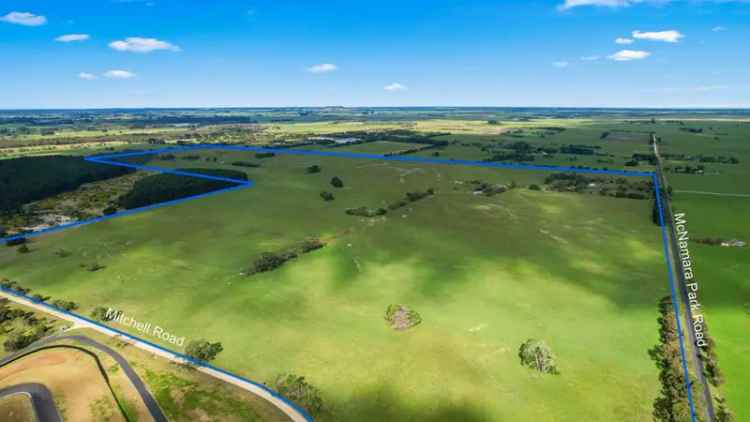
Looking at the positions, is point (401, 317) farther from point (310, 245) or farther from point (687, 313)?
point (687, 313)

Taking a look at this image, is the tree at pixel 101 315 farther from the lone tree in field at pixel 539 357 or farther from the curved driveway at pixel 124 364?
the lone tree in field at pixel 539 357

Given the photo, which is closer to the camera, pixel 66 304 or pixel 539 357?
pixel 539 357

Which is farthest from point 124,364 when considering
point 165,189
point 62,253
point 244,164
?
point 244,164

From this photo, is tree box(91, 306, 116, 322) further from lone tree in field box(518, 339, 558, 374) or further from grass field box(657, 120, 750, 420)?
grass field box(657, 120, 750, 420)

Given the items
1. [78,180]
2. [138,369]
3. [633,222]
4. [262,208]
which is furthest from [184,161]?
[633,222]

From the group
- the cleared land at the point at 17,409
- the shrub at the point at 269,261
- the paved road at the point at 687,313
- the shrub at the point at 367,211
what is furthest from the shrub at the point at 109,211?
the paved road at the point at 687,313

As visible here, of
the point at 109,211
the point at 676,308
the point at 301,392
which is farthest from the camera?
the point at 109,211
